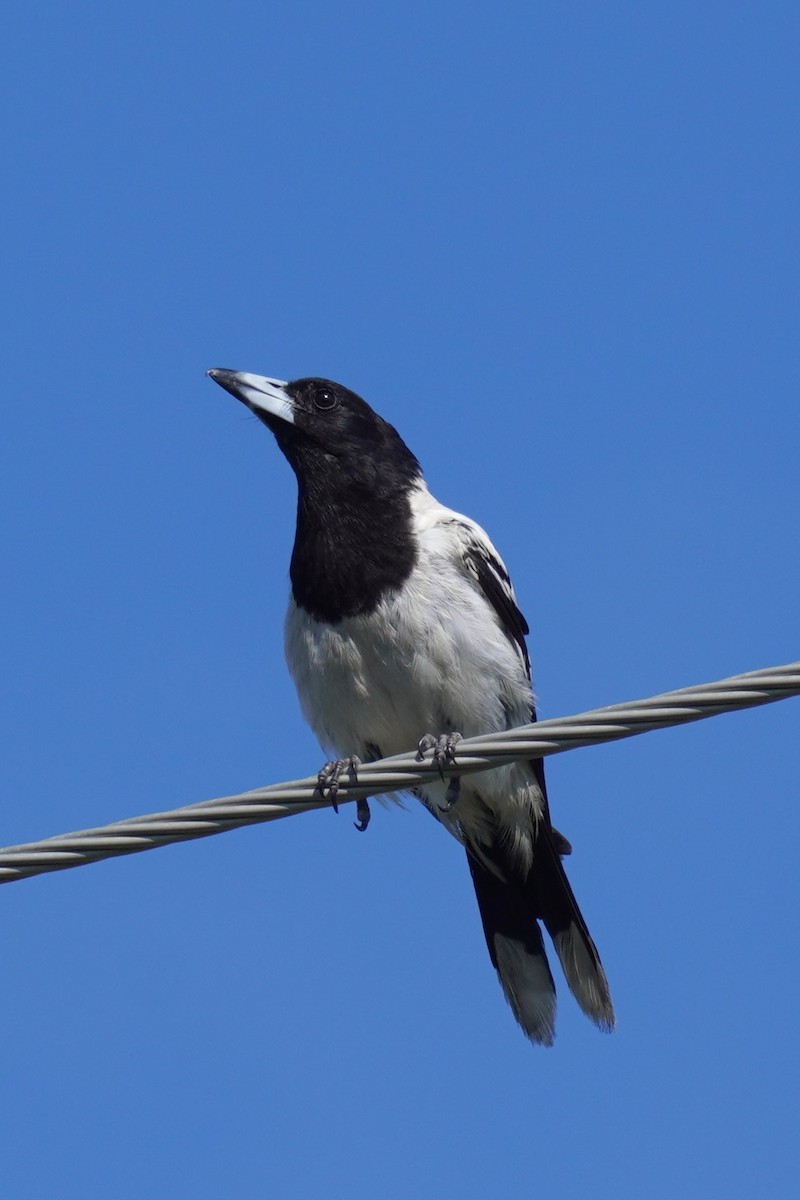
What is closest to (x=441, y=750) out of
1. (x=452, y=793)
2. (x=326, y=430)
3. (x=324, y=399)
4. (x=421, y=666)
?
(x=421, y=666)

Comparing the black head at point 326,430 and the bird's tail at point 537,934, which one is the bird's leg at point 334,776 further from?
the black head at point 326,430

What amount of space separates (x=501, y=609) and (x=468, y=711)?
792mm

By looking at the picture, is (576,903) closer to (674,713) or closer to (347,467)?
(347,467)

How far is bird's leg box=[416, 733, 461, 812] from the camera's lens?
20.9 feet

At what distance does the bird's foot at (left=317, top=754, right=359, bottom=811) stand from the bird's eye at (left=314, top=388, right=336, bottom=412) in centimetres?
284

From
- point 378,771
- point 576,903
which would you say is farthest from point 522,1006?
point 378,771

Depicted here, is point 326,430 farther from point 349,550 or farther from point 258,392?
point 349,550

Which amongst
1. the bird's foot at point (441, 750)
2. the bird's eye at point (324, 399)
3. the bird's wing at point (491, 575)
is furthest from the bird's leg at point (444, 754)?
the bird's eye at point (324, 399)

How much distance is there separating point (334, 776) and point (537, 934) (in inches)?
126

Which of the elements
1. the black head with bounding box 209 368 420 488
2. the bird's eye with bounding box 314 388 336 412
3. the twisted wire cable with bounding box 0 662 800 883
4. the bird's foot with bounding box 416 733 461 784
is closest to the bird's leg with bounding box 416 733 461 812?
the bird's foot with bounding box 416 733 461 784

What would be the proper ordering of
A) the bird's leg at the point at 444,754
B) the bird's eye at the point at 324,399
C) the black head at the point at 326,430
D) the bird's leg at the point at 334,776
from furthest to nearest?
the bird's eye at the point at 324,399 → the black head at the point at 326,430 → the bird's leg at the point at 444,754 → the bird's leg at the point at 334,776

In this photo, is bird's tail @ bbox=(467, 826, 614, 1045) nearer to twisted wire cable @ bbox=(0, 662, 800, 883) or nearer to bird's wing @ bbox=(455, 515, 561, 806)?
bird's wing @ bbox=(455, 515, 561, 806)

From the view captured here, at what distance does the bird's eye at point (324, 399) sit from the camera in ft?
33.2

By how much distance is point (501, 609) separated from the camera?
934 centimetres
